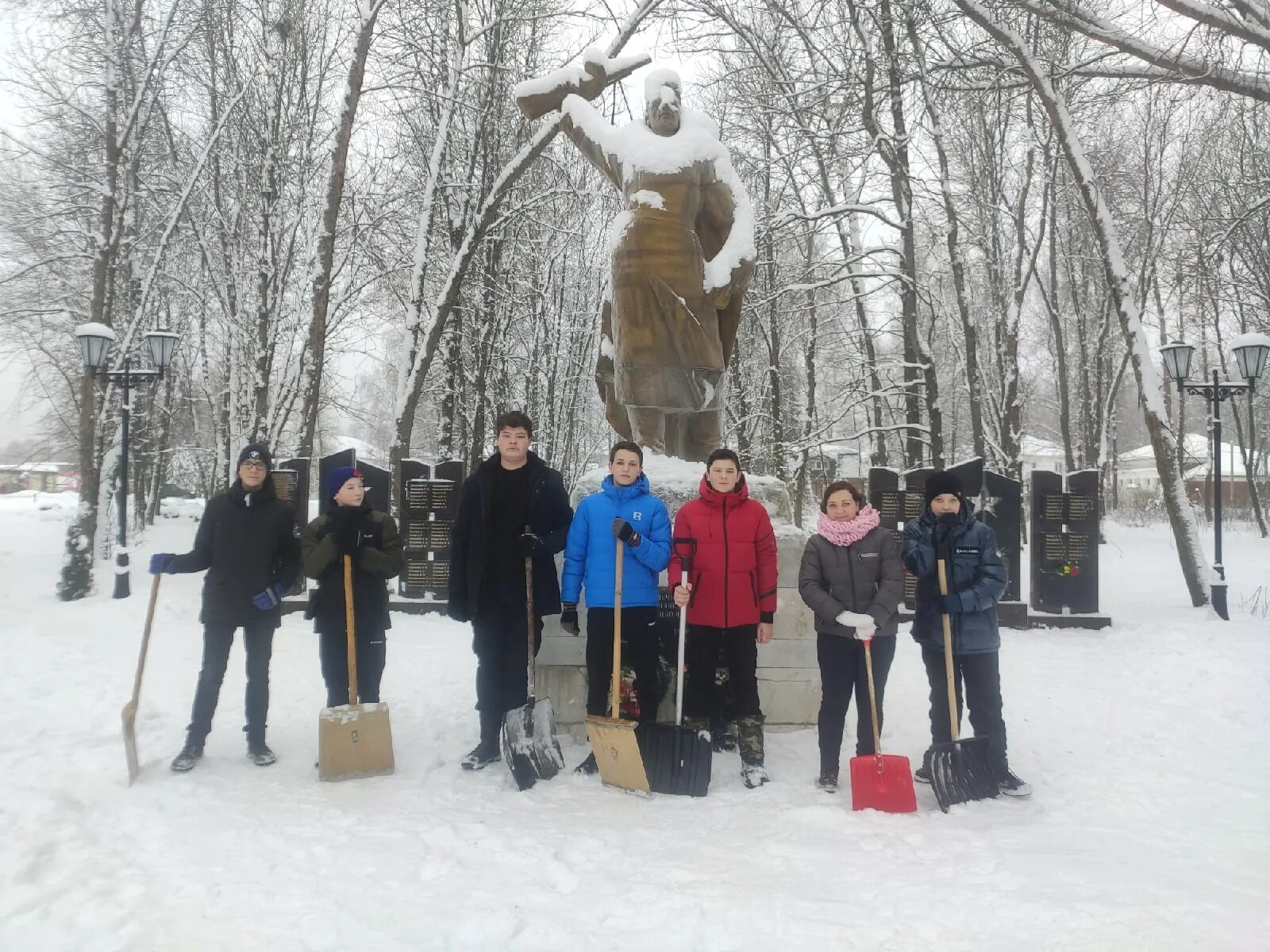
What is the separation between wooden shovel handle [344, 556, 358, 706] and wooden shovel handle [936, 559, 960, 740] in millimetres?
2853

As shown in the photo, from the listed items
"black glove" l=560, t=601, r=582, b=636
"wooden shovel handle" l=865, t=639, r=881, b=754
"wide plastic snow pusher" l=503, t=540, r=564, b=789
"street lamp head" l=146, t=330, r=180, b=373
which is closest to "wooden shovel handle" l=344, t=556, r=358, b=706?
"wide plastic snow pusher" l=503, t=540, r=564, b=789

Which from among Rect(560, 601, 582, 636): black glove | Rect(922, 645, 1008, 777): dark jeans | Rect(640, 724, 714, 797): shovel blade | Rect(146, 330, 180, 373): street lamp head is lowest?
Rect(640, 724, 714, 797): shovel blade

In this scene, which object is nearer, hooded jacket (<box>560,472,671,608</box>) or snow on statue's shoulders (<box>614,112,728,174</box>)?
hooded jacket (<box>560,472,671,608</box>)

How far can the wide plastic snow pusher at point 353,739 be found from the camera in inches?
148

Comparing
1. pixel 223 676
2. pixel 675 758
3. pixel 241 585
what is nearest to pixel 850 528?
pixel 675 758

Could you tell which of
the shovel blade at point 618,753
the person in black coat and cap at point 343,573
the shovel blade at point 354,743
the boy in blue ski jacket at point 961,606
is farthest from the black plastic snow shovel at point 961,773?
the person in black coat and cap at point 343,573

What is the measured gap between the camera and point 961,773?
11.8 ft

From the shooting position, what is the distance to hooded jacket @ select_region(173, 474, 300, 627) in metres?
3.96

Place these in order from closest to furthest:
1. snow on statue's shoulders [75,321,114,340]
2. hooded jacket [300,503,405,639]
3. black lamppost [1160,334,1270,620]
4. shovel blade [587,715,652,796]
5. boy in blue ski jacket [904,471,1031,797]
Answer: shovel blade [587,715,652,796] → boy in blue ski jacket [904,471,1031,797] → hooded jacket [300,503,405,639] → black lamppost [1160,334,1270,620] → snow on statue's shoulders [75,321,114,340]

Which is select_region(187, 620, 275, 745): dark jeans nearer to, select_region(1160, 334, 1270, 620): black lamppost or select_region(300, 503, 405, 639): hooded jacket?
select_region(300, 503, 405, 639): hooded jacket

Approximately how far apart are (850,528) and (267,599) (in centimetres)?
288

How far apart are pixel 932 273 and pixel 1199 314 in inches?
287

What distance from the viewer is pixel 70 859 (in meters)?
2.83

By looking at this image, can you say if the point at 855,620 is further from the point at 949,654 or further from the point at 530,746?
the point at 530,746
